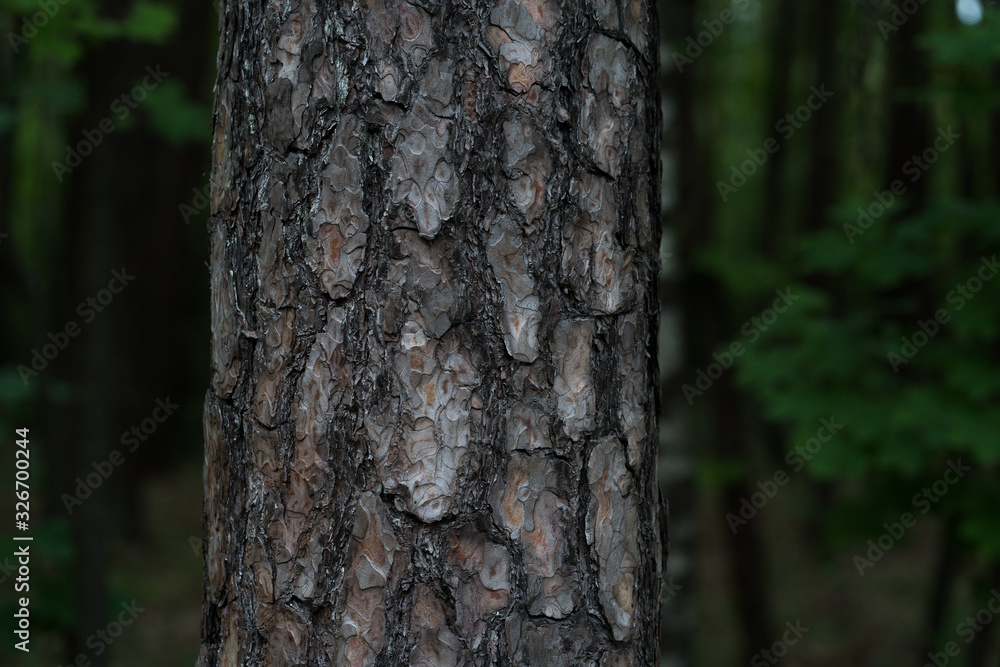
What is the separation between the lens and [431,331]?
3.54ft

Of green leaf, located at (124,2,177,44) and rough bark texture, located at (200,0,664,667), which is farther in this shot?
green leaf, located at (124,2,177,44)

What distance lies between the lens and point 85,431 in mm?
6121

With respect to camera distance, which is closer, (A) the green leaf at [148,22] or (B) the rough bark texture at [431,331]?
(B) the rough bark texture at [431,331]

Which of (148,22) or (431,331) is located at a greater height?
(148,22)

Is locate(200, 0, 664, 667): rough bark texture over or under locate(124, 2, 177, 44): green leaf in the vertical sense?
under

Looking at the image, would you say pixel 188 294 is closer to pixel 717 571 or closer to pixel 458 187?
pixel 717 571

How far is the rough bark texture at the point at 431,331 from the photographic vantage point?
1.08 meters

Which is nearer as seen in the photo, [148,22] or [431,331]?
[431,331]

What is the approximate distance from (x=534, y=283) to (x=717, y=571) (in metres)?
11.4

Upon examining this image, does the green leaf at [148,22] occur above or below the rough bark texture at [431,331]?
above

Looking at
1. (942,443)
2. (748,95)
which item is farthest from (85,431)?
(748,95)

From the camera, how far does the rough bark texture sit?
1076mm

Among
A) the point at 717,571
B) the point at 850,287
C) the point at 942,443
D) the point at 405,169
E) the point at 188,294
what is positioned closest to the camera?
the point at 405,169

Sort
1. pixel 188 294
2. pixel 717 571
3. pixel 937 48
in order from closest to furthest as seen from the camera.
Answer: pixel 937 48, pixel 717 571, pixel 188 294
